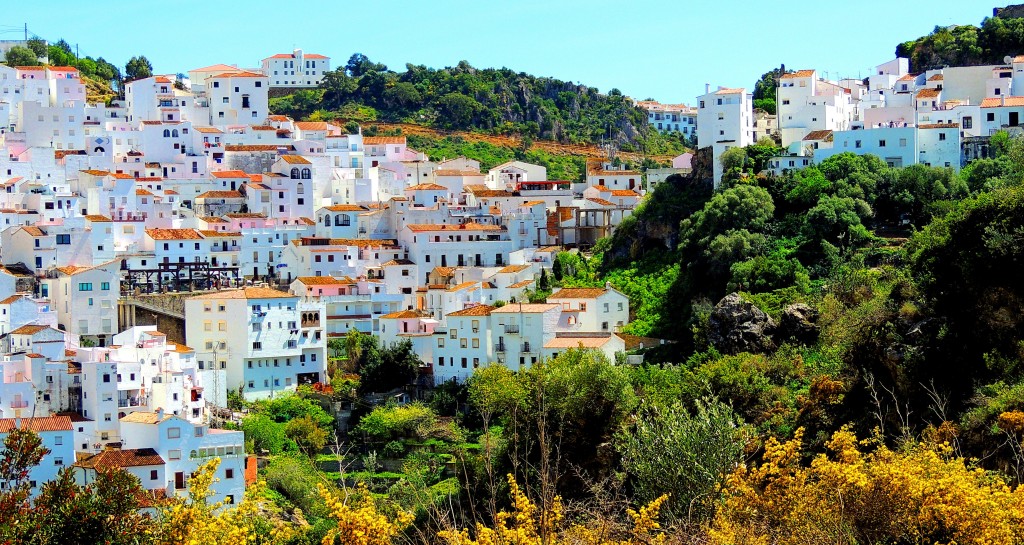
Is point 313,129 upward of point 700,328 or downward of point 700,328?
upward

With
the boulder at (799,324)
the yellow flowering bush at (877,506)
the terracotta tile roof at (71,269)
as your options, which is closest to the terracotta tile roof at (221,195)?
the terracotta tile roof at (71,269)

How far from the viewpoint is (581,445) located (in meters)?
38.6

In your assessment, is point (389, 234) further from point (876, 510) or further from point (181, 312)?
point (876, 510)

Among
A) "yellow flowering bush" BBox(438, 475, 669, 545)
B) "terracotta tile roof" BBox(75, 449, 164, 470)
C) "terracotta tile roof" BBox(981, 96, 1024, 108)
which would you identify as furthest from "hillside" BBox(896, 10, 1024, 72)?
"yellow flowering bush" BBox(438, 475, 669, 545)

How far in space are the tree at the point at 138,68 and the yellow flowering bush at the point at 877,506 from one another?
2562 inches

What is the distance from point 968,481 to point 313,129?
46.8 metres

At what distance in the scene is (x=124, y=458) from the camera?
38594 mm

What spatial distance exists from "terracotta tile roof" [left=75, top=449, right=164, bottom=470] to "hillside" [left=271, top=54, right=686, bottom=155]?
4670 cm

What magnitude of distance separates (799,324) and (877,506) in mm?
21592

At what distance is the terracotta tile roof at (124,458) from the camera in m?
37.9

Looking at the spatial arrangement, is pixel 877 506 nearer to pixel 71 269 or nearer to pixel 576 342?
pixel 576 342

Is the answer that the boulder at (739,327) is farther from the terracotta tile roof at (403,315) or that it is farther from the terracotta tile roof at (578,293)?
the terracotta tile roof at (403,315)

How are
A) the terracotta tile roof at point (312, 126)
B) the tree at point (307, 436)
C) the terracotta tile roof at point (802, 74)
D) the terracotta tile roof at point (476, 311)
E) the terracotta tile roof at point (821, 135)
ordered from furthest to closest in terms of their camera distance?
1. the terracotta tile roof at point (312, 126)
2. the terracotta tile roof at point (802, 74)
3. the terracotta tile roof at point (821, 135)
4. the terracotta tile roof at point (476, 311)
5. the tree at point (307, 436)

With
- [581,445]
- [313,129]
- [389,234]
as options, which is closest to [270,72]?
[313,129]
